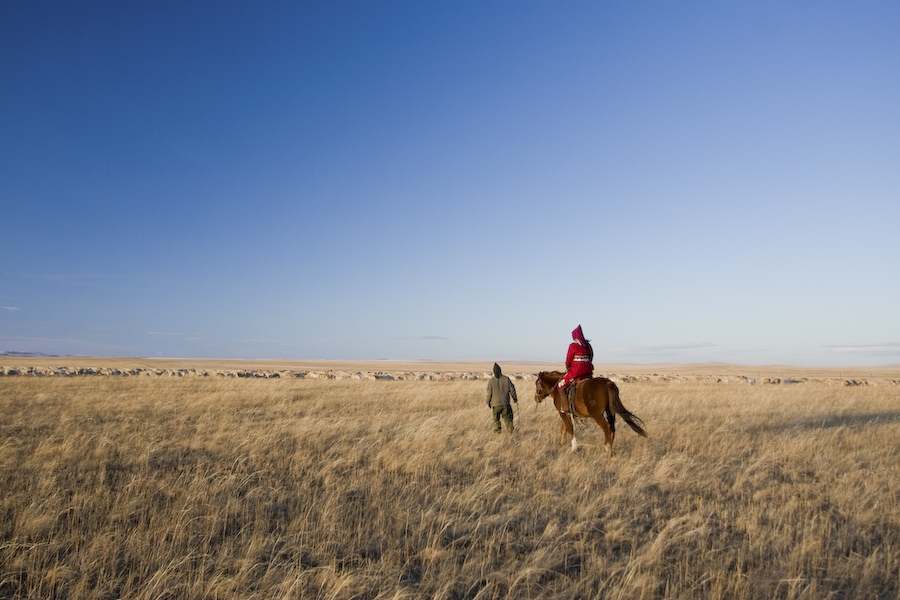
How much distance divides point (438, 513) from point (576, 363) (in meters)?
6.25

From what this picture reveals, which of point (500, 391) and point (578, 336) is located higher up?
point (578, 336)

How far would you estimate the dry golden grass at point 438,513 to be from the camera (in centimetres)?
461

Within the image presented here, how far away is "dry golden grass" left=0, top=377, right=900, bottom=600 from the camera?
4605mm

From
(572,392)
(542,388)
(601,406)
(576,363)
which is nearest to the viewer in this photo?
(601,406)

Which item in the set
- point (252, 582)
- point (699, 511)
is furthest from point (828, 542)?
point (252, 582)

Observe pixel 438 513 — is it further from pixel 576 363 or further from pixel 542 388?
pixel 542 388

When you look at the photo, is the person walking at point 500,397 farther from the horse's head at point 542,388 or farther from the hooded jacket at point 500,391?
the horse's head at point 542,388

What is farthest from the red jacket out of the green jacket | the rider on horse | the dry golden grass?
the dry golden grass

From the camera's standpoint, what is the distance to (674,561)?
518 centimetres

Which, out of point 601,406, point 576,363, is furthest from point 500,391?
point 601,406

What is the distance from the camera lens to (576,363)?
457 inches

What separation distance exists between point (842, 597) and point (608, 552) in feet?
6.80

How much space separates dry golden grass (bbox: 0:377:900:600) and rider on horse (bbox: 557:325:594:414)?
4.55 feet

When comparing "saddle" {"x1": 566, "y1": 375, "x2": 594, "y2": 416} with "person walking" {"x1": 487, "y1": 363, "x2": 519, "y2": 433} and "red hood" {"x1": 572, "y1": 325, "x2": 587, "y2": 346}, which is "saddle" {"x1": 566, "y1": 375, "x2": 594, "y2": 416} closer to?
"red hood" {"x1": 572, "y1": 325, "x2": 587, "y2": 346}
